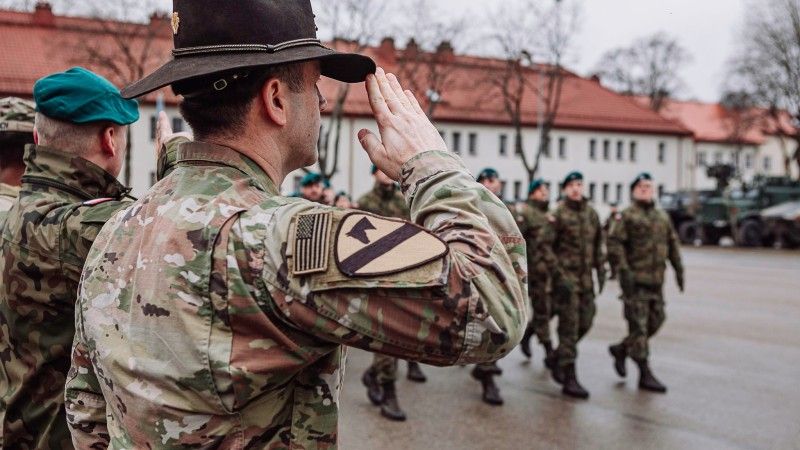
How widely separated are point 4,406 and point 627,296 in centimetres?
744

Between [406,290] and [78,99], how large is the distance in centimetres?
151

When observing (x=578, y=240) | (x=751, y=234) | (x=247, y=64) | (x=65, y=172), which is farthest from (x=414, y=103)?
(x=751, y=234)

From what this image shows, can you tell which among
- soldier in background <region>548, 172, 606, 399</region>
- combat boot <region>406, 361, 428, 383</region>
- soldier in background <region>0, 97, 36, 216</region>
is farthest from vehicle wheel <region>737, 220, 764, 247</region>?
soldier in background <region>0, 97, 36, 216</region>

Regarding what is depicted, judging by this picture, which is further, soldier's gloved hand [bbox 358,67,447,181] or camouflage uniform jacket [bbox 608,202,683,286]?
camouflage uniform jacket [bbox 608,202,683,286]

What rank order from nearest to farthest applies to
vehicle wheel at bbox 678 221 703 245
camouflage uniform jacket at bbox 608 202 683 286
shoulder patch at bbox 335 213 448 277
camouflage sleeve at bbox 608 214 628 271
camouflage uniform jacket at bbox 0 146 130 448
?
1. shoulder patch at bbox 335 213 448 277
2. camouflage uniform jacket at bbox 0 146 130 448
3. camouflage uniform jacket at bbox 608 202 683 286
4. camouflage sleeve at bbox 608 214 628 271
5. vehicle wheel at bbox 678 221 703 245

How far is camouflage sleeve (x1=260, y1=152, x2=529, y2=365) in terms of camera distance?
1453 millimetres

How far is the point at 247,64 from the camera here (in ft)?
5.25

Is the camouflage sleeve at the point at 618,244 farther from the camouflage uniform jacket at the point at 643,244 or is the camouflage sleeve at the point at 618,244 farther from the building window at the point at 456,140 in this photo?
the building window at the point at 456,140

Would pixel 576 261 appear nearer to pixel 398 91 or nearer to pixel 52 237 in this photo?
pixel 52 237

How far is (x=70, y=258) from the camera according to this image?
234 cm

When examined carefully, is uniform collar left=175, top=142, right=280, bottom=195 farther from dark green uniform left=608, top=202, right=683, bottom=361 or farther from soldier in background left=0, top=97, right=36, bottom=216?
dark green uniform left=608, top=202, right=683, bottom=361

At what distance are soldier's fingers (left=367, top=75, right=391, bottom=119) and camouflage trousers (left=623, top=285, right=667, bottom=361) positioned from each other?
746 cm

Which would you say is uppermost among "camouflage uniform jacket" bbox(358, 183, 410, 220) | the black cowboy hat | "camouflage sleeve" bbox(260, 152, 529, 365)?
the black cowboy hat

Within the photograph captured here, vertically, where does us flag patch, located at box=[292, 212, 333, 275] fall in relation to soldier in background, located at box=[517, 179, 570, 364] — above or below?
above
